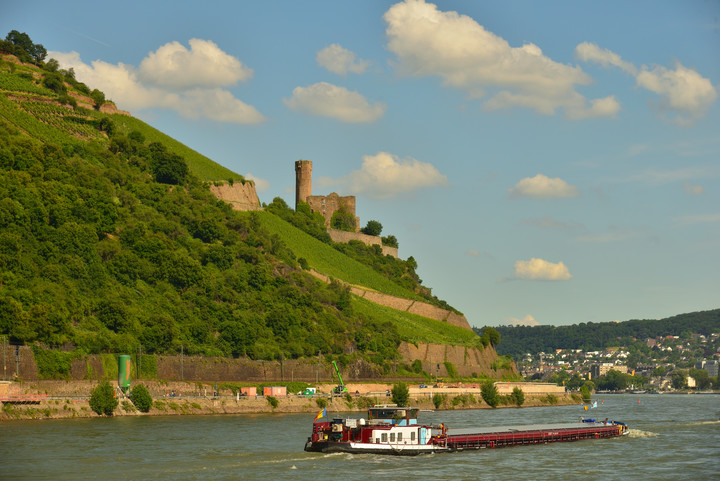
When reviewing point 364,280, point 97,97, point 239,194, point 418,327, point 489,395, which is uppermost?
point 97,97

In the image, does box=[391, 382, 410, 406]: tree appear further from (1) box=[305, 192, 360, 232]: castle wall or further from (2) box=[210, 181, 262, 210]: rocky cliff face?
(1) box=[305, 192, 360, 232]: castle wall

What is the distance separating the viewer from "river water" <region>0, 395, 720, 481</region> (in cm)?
4691

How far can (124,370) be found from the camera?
279 ft

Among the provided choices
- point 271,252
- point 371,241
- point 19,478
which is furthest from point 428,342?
point 19,478

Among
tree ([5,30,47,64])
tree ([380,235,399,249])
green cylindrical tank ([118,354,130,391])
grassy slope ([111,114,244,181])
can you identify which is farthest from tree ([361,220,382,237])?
green cylindrical tank ([118,354,130,391])

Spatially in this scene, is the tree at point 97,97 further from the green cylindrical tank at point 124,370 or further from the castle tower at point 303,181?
the green cylindrical tank at point 124,370

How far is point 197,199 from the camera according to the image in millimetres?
137125

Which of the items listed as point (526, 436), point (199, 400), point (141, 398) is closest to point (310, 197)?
point (199, 400)

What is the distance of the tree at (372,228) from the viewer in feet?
641

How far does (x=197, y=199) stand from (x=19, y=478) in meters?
95.4

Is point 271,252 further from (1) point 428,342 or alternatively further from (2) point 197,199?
Result: (1) point 428,342

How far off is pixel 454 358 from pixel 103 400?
72338 mm

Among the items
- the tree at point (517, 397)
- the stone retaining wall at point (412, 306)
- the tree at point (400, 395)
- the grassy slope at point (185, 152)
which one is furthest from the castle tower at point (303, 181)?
the tree at point (400, 395)

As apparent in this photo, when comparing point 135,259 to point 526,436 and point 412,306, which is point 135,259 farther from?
point 412,306
